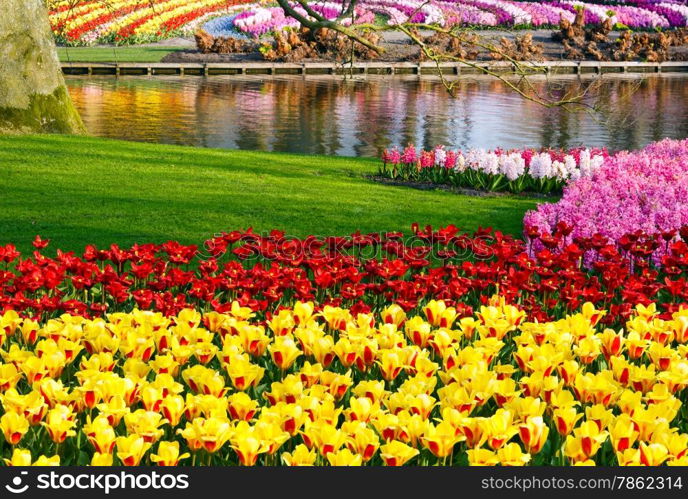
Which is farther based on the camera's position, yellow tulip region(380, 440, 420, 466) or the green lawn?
the green lawn

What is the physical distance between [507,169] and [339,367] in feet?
26.6

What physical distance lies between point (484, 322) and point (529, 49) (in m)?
36.4

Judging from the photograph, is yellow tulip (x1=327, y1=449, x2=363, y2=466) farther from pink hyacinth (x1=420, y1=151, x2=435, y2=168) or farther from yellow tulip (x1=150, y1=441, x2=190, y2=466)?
pink hyacinth (x1=420, y1=151, x2=435, y2=168)

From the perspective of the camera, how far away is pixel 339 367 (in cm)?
507

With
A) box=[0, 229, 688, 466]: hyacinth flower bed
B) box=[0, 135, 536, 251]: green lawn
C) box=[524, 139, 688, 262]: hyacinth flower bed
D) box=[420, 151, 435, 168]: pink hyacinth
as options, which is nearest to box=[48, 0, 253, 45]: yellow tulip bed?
box=[0, 135, 536, 251]: green lawn

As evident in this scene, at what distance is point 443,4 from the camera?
52.1 m

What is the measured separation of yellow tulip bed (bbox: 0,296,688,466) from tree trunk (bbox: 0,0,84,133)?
1080 centimetres

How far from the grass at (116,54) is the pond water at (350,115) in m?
4.24

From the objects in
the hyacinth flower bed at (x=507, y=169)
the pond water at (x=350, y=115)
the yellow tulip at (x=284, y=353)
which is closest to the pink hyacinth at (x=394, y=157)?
the hyacinth flower bed at (x=507, y=169)

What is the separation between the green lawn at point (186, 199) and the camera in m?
10.5

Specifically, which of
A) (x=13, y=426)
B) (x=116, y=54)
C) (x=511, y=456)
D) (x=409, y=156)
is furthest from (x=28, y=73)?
(x=116, y=54)

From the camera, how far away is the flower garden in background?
45.5m

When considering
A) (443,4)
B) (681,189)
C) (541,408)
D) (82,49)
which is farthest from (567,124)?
(443,4)

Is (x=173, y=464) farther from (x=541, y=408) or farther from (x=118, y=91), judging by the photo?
(x=118, y=91)
